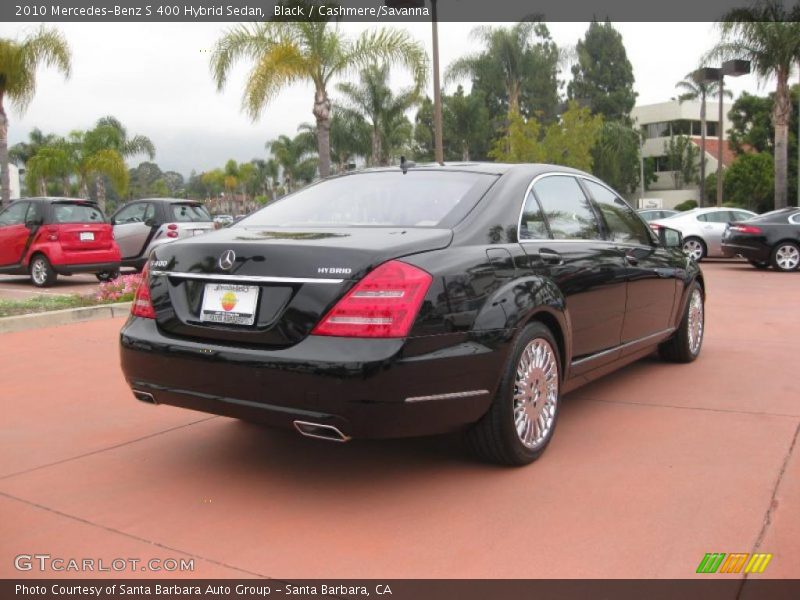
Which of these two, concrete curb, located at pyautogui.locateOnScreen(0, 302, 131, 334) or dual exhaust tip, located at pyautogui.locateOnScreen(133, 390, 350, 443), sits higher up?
dual exhaust tip, located at pyautogui.locateOnScreen(133, 390, 350, 443)

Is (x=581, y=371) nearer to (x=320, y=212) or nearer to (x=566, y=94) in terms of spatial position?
(x=320, y=212)

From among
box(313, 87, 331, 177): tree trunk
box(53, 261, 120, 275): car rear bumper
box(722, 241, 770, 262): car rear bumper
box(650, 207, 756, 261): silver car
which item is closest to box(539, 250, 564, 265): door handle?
box(53, 261, 120, 275): car rear bumper

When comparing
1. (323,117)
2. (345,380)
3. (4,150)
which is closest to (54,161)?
(4,150)

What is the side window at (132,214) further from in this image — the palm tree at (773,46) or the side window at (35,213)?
the palm tree at (773,46)

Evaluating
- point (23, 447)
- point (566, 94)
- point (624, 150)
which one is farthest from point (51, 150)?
point (23, 447)

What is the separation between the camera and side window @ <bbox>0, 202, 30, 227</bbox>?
13141 millimetres

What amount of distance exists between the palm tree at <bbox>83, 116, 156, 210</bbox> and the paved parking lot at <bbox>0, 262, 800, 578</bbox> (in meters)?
41.0

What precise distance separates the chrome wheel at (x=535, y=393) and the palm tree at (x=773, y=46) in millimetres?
24605

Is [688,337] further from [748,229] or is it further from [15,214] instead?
[15,214]

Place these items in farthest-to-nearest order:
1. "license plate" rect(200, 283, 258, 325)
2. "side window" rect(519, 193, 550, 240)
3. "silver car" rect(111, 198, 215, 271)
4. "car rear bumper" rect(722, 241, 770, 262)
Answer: "car rear bumper" rect(722, 241, 770, 262) < "silver car" rect(111, 198, 215, 271) < "side window" rect(519, 193, 550, 240) < "license plate" rect(200, 283, 258, 325)

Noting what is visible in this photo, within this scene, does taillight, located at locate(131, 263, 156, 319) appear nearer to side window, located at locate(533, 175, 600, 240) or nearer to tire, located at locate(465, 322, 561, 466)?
tire, located at locate(465, 322, 561, 466)

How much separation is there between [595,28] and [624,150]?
2114 cm

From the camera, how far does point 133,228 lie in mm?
15109
